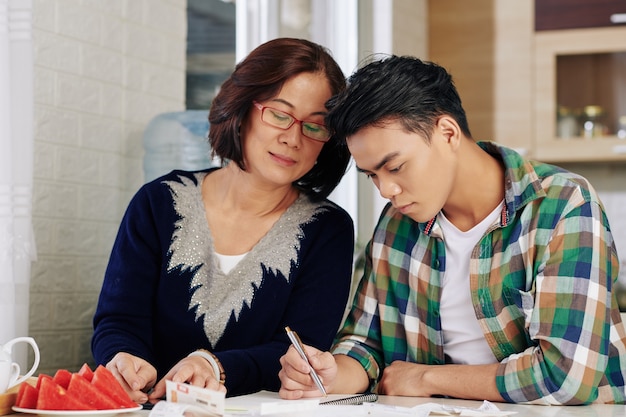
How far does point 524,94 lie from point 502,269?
124 inches

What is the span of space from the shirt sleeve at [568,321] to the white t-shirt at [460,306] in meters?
0.16

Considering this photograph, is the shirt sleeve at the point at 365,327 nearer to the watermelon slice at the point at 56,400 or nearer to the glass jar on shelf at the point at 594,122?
the watermelon slice at the point at 56,400

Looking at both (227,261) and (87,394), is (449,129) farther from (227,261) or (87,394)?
(87,394)

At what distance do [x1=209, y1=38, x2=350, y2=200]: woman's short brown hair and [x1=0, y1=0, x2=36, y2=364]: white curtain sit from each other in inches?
16.3

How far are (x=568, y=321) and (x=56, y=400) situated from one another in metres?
0.88

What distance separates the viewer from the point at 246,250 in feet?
6.63

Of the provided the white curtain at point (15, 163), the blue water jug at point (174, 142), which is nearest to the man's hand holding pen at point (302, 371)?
the white curtain at point (15, 163)


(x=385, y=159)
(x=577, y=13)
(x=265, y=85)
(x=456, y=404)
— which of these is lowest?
(x=456, y=404)

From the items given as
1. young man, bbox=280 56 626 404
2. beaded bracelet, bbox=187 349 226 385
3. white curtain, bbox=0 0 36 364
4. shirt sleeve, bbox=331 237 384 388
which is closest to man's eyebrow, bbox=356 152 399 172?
young man, bbox=280 56 626 404

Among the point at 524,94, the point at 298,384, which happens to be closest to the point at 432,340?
the point at 298,384

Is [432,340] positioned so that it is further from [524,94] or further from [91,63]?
[524,94]

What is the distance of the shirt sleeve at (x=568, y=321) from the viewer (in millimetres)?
1635

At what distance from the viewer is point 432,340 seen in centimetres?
188

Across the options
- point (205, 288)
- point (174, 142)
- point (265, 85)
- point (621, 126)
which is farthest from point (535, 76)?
point (205, 288)
